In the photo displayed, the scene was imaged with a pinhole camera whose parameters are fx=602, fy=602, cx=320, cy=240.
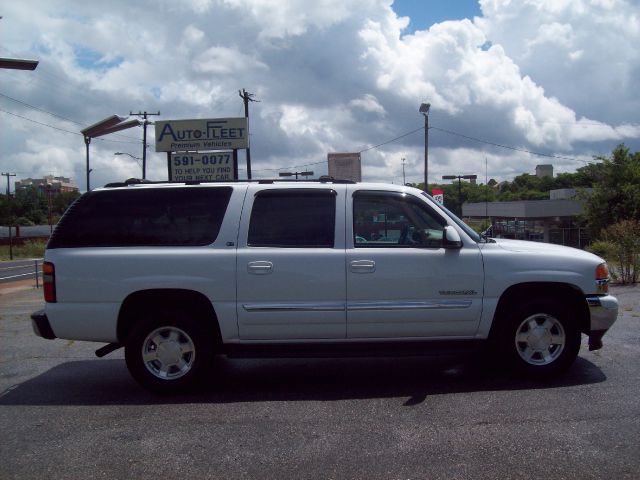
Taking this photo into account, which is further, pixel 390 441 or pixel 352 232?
pixel 352 232

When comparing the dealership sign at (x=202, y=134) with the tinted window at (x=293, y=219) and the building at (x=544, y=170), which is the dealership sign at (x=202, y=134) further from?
the building at (x=544, y=170)

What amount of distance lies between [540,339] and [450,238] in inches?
52.5

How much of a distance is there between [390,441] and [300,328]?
148 centimetres

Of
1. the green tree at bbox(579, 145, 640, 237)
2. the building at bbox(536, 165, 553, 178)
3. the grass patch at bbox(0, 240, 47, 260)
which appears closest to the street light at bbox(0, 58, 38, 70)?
the green tree at bbox(579, 145, 640, 237)

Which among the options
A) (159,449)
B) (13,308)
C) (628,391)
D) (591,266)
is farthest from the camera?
(13,308)

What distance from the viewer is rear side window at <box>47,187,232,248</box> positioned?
5527mm

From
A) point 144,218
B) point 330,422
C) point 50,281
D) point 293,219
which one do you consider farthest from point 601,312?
point 50,281

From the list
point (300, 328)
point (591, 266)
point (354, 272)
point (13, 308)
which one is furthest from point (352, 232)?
point (13, 308)

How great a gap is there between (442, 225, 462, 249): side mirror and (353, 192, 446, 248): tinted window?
119 millimetres

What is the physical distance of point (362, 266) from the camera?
5410 mm

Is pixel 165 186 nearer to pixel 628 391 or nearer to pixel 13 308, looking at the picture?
pixel 628 391

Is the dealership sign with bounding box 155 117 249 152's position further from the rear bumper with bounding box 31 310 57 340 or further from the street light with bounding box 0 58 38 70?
the rear bumper with bounding box 31 310 57 340

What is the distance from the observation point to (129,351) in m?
5.45

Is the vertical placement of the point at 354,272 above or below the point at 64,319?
above
